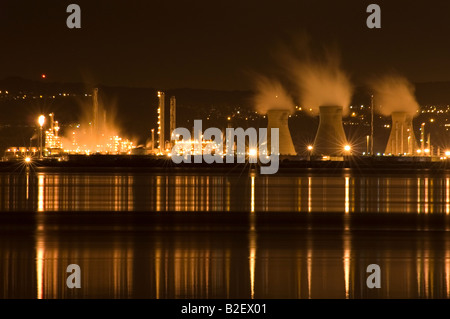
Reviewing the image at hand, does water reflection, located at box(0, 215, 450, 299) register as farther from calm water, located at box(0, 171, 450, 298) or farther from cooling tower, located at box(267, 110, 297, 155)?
cooling tower, located at box(267, 110, 297, 155)

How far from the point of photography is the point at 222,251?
1025 centimetres

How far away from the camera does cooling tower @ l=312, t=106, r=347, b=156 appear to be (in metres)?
85.4

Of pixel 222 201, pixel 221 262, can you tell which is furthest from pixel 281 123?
pixel 221 262

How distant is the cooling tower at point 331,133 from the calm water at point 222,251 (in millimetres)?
67257

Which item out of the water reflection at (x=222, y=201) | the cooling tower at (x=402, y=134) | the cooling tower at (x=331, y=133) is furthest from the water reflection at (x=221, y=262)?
the cooling tower at (x=402, y=134)

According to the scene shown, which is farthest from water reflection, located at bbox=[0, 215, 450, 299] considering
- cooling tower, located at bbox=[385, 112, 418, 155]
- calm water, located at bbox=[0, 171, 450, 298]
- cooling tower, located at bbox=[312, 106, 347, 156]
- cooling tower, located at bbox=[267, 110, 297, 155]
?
cooling tower, located at bbox=[385, 112, 418, 155]

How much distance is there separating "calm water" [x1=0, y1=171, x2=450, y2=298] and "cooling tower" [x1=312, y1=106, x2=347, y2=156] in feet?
221

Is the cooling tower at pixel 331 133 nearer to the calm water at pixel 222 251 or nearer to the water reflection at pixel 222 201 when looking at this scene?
the water reflection at pixel 222 201

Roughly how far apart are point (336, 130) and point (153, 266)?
3071 inches

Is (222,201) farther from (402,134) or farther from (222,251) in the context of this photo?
(402,134)

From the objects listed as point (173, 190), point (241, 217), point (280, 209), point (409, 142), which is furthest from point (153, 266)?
point (409, 142)

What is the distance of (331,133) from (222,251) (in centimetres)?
7639

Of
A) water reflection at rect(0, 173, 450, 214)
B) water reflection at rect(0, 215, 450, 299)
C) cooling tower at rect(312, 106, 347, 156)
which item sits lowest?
water reflection at rect(0, 215, 450, 299)
